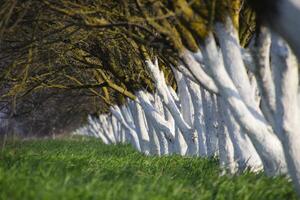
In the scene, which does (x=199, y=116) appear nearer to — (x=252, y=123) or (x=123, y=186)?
(x=252, y=123)

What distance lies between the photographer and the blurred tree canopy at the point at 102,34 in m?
9.42

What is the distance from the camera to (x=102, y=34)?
54.2 ft


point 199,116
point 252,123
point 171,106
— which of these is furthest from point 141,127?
point 252,123

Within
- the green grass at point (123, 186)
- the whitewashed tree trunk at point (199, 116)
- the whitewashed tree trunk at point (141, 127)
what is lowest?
the green grass at point (123, 186)

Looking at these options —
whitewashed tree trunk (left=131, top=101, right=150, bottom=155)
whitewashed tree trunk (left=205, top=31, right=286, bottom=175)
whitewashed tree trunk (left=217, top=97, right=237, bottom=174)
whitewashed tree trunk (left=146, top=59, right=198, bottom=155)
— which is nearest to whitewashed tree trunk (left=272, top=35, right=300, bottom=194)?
whitewashed tree trunk (left=205, top=31, right=286, bottom=175)

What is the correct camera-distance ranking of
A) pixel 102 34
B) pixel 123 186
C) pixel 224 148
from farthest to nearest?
pixel 102 34, pixel 224 148, pixel 123 186

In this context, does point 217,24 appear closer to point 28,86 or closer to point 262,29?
point 262,29

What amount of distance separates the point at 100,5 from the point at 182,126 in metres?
4.98

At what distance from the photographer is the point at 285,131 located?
27.3 feet

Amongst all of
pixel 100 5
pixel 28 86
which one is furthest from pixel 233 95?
pixel 28 86

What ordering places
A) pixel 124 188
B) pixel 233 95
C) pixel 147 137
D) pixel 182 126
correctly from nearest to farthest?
pixel 124 188 < pixel 233 95 < pixel 182 126 < pixel 147 137

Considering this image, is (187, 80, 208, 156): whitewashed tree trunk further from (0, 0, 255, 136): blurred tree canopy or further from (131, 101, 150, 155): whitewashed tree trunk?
(131, 101, 150, 155): whitewashed tree trunk

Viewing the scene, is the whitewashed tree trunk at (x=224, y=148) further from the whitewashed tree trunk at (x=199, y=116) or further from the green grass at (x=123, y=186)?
the whitewashed tree trunk at (x=199, y=116)

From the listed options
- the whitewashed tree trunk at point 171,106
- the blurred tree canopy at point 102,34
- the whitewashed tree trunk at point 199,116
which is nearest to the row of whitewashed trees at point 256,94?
the blurred tree canopy at point 102,34
